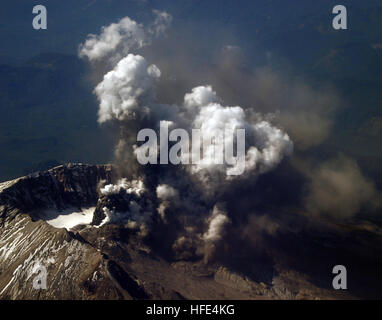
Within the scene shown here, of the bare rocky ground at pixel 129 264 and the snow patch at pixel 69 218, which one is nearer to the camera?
the bare rocky ground at pixel 129 264

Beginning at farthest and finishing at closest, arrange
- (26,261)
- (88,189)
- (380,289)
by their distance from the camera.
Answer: (88,189) < (380,289) < (26,261)

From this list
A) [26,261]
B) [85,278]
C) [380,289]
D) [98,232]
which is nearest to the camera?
[85,278]

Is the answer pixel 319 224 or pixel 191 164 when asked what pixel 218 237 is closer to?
pixel 191 164

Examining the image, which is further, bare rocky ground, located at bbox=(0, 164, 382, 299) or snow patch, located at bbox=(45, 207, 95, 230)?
snow patch, located at bbox=(45, 207, 95, 230)

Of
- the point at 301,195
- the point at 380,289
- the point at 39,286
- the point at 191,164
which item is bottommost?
the point at 380,289

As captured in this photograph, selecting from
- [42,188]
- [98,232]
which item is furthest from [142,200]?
[42,188]

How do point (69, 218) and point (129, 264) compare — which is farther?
point (69, 218)

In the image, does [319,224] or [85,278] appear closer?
[85,278]

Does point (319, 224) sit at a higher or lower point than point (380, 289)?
higher
